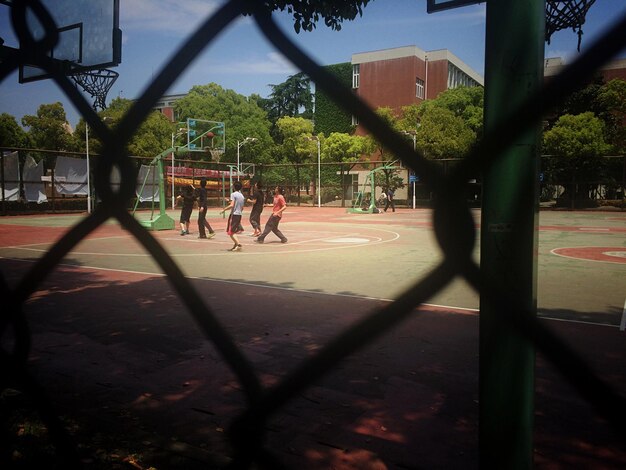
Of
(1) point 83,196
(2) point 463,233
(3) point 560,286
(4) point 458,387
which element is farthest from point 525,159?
(1) point 83,196

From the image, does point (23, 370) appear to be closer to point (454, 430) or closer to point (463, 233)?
point (463, 233)

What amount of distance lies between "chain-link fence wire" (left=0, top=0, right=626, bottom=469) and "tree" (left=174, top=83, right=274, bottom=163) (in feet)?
144

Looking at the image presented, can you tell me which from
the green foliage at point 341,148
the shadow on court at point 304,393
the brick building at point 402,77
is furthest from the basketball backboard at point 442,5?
the green foliage at point 341,148

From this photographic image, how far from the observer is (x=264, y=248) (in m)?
12.4

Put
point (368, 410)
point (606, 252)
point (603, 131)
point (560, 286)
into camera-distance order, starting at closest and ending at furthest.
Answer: point (368, 410), point (560, 286), point (606, 252), point (603, 131)

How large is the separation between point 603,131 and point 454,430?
109 feet

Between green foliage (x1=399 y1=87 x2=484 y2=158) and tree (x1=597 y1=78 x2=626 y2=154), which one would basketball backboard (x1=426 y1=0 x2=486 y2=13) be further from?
tree (x1=597 y1=78 x2=626 y2=154)

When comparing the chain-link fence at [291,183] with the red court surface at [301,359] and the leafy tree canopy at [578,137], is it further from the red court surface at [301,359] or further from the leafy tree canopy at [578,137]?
the red court surface at [301,359]

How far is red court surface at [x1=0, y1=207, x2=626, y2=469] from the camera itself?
2680mm

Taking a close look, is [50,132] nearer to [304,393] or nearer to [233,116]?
[233,116]

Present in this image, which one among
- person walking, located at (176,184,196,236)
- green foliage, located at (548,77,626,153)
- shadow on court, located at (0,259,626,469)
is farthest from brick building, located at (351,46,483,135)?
green foliage, located at (548,77,626,153)

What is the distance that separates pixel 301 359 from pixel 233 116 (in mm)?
44637

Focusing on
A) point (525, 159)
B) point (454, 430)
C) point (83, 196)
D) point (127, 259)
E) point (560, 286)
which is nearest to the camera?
point (525, 159)

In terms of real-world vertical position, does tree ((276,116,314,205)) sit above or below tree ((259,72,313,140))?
above
